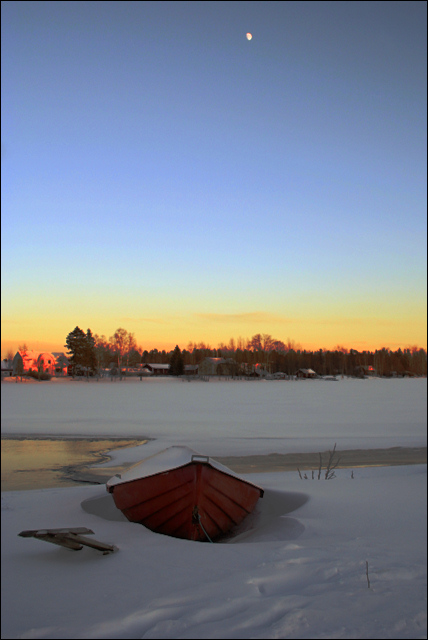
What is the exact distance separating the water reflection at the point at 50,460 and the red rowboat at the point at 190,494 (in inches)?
148

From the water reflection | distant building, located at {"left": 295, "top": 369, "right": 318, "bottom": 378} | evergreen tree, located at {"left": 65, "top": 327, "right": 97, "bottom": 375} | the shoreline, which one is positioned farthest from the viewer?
the water reflection

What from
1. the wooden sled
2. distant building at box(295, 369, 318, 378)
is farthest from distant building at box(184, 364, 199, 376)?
the wooden sled

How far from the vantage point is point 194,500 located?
341cm

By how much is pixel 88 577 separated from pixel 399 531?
214cm

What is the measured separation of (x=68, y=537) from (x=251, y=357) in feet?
4.43

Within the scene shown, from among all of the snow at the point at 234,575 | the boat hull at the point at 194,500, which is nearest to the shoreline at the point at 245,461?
the boat hull at the point at 194,500

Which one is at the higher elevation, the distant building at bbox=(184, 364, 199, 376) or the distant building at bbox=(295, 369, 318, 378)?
the distant building at bbox=(184, 364, 199, 376)

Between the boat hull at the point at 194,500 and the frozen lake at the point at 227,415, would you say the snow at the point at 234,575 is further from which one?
the frozen lake at the point at 227,415

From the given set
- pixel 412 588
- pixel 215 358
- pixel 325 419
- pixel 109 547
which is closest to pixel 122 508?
pixel 109 547

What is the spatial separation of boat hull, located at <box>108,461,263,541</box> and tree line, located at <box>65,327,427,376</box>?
81 cm

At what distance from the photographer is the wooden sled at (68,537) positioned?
183cm

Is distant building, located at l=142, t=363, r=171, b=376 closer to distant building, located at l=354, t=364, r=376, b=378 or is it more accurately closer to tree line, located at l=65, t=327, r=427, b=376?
tree line, located at l=65, t=327, r=427, b=376

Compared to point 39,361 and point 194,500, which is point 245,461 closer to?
point 194,500

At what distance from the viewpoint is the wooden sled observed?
1828 mm
